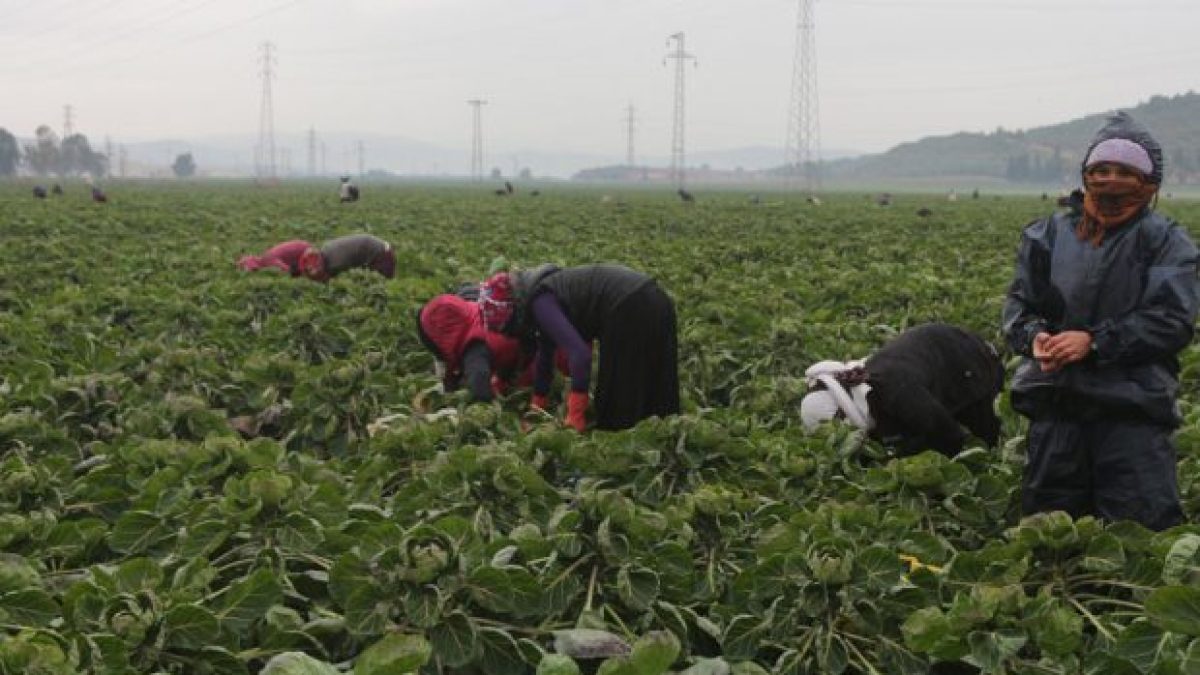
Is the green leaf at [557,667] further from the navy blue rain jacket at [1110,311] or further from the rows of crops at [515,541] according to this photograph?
the navy blue rain jacket at [1110,311]

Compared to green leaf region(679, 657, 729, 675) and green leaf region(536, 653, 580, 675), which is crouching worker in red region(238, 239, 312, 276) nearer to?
green leaf region(679, 657, 729, 675)

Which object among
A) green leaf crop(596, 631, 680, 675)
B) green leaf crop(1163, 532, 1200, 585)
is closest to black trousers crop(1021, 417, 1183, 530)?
green leaf crop(1163, 532, 1200, 585)

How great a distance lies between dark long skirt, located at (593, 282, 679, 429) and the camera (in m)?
5.39

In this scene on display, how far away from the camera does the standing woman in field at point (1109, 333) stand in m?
3.35

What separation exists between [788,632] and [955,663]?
16.0 inches

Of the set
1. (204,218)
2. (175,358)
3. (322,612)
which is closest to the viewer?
(322,612)

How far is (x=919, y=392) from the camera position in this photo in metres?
4.46

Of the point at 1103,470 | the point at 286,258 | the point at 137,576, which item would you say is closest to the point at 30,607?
the point at 137,576

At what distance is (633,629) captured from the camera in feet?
8.37

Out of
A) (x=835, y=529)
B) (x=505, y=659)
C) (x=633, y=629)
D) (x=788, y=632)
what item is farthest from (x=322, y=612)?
(x=835, y=529)

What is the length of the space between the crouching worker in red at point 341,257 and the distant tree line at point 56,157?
134789 mm

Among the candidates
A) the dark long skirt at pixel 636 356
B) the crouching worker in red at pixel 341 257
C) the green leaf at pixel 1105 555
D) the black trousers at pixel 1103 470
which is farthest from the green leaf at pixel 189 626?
the crouching worker in red at pixel 341 257

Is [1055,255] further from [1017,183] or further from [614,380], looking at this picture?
[1017,183]

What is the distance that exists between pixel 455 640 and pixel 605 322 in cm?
330
